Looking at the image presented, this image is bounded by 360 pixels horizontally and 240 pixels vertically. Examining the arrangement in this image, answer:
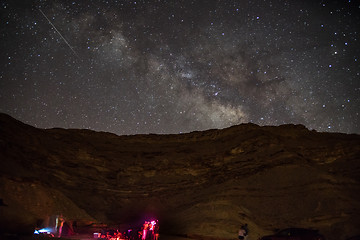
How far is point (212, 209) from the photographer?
27422 mm

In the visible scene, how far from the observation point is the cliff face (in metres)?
26.0

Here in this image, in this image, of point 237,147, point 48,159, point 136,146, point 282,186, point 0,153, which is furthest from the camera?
point 136,146

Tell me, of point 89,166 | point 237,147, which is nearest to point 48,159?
point 89,166

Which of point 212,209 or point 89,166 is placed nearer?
point 212,209

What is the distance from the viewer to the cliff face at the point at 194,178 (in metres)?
26.0

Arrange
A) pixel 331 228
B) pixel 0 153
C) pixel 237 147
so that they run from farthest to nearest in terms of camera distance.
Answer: pixel 237 147 < pixel 0 153 < pixel 331 228

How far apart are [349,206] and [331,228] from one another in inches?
166

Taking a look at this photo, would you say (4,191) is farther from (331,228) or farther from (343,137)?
(343,137)

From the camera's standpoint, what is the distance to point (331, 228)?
24.5m


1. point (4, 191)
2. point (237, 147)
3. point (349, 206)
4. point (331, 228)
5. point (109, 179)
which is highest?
point (237, 147)

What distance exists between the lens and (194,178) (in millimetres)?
35906

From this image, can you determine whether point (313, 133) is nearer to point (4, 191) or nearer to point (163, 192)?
point (163, 192)

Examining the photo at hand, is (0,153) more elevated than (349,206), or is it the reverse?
(0,153)

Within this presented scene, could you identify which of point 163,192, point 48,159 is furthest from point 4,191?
point 163,192
